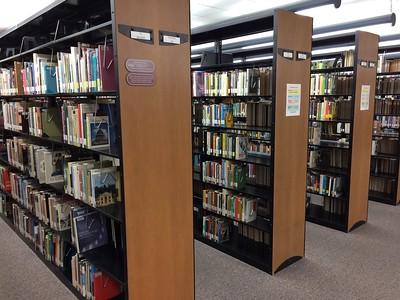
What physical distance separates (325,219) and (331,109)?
4.75 ft

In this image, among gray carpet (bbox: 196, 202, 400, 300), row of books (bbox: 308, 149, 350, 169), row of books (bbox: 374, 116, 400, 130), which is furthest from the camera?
row of books (bbox: 374, 116, 400, 130)

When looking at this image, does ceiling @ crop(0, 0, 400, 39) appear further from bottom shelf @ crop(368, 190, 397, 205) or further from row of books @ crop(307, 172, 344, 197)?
bottom shelf @ crop(368, 190, 397, 205)

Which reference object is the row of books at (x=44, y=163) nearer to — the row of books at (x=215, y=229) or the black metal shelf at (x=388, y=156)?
the row of books at (x=215, y=229)

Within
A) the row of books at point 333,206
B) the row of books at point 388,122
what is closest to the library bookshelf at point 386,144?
the row of books at point 388,122

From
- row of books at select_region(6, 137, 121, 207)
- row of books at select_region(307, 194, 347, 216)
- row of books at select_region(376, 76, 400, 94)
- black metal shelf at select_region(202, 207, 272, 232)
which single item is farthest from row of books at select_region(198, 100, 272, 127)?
row of books at select_region(376, 76, 400, 94)

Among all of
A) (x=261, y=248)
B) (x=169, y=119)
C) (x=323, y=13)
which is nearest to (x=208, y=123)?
(x=261, y=248)

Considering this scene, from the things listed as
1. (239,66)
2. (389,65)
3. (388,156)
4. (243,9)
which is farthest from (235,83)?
(389,65)

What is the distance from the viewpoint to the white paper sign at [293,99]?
9.07 feet

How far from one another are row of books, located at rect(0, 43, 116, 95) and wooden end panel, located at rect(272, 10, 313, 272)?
141cm

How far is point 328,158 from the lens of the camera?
4.17 m

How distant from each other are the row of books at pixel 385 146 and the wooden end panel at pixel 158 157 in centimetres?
394

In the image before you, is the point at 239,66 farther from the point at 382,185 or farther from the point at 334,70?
the point at 382,185

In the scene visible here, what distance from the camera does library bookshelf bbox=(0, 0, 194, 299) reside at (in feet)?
5.89

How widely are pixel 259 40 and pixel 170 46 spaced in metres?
5.78
